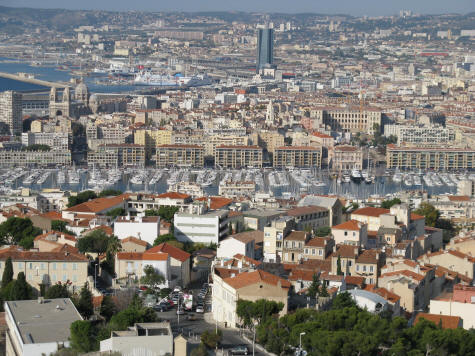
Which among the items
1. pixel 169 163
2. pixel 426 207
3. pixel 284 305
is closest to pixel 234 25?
pixel 169 163

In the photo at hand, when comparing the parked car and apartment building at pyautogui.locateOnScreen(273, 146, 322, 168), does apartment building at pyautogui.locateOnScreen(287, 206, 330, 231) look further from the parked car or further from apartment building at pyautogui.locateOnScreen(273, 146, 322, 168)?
apartment building at pyautogui.locateOnScreen(273, 146, 322, 168)

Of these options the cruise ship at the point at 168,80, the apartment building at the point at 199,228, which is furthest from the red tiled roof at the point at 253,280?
the cruise ship at the point at 168,80

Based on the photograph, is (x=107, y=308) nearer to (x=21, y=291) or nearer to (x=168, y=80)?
(x=21, y=291)

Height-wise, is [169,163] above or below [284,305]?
below

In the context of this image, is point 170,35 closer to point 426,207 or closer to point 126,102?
point 126,102

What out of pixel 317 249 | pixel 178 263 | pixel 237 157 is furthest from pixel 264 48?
pixel 178 263
